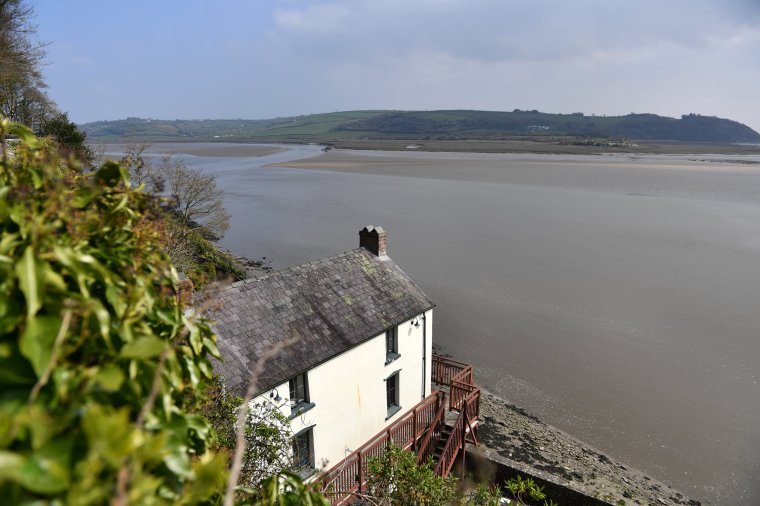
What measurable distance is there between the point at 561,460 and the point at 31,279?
17.7 meters

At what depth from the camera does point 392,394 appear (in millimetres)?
16531

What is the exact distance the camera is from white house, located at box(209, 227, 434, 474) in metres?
12.5

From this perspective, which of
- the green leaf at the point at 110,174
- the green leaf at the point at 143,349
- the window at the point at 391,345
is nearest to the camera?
the green leaf at the point at 143,349

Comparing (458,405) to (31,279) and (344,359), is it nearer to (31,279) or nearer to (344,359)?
(344,359)

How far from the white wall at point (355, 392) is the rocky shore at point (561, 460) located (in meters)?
3.74

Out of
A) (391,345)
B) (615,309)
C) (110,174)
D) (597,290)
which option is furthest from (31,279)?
(597,290)

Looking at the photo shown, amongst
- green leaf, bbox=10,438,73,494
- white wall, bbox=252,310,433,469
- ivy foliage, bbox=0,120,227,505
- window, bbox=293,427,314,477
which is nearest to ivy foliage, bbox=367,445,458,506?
white wall, bbox=252,310,433,469

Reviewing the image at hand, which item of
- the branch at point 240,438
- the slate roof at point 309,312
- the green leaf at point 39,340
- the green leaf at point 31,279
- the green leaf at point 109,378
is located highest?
the green leaf at point 31,279

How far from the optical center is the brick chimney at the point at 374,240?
17312 mm

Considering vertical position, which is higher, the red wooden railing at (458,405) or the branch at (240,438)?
the branch at (240,438)

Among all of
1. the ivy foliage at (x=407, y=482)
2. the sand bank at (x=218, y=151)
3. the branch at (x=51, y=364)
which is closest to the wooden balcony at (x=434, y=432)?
the ivy foliage at (x=407, y=482)

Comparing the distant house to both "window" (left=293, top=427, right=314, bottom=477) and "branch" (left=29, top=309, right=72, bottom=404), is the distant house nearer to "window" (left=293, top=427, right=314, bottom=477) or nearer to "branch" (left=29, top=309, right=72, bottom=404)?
"window" (left=293, top=427, right=314, bottom=477)

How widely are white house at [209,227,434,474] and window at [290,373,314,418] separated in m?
0.03

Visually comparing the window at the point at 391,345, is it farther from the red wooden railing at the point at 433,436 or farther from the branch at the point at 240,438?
the branch at the point at 240,438
